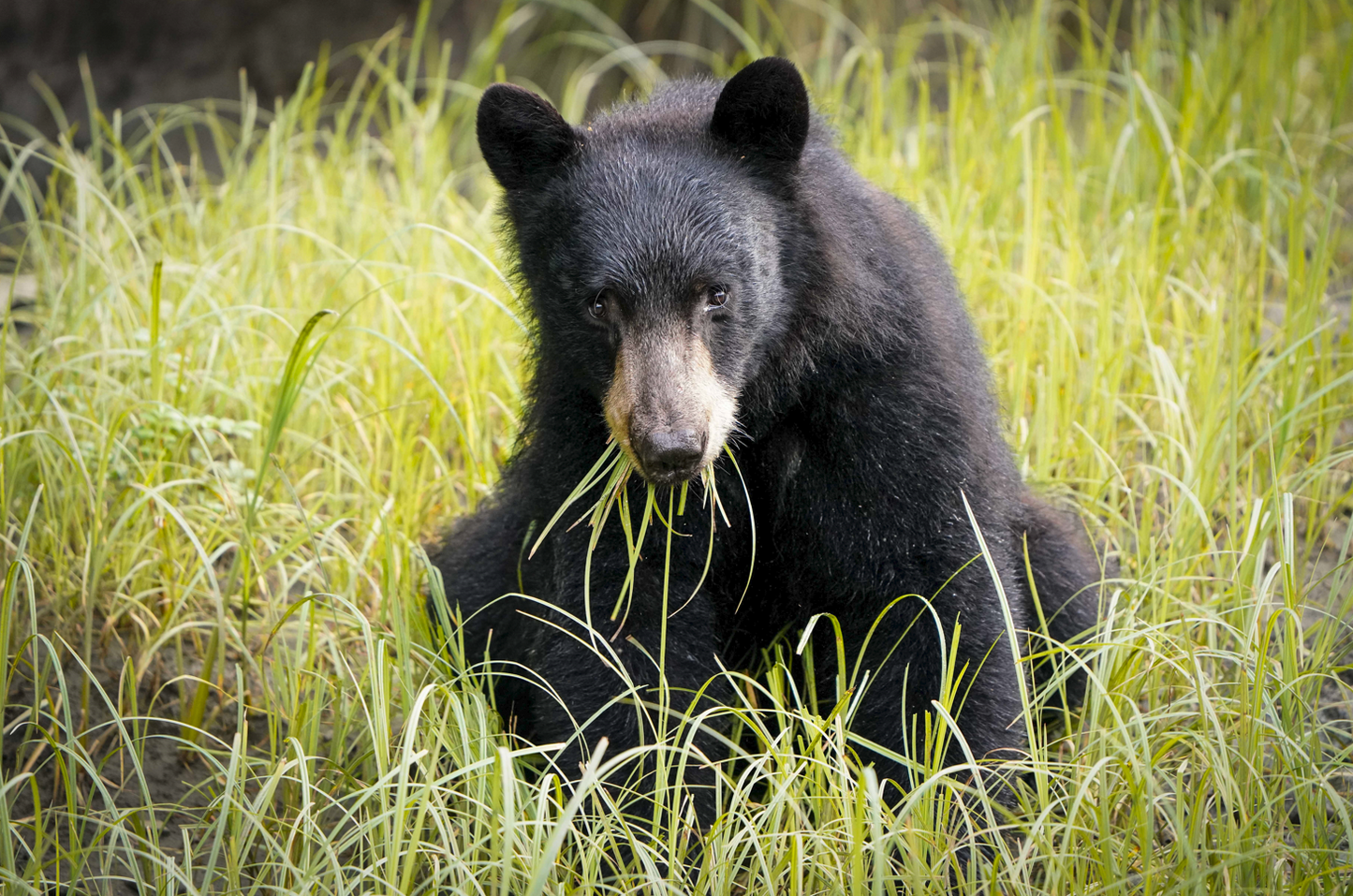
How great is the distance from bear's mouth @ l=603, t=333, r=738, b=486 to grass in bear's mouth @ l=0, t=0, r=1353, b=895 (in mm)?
404

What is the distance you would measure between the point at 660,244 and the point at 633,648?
990mm

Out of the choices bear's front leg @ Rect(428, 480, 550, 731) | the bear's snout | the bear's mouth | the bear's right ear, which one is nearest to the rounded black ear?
the bear's right ear

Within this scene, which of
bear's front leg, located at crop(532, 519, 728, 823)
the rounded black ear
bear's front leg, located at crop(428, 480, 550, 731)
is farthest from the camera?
bear's front leg, located at crop(428, 480, 550, 731)

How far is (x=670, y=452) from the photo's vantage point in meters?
2.38

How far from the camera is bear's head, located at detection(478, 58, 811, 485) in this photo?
252 cm

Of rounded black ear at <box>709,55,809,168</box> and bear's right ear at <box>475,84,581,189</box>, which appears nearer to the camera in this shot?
rounded black ear at <box>709,55,809,168</box>

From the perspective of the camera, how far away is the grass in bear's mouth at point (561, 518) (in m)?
2.56

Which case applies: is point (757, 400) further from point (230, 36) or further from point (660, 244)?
point (230, 36)

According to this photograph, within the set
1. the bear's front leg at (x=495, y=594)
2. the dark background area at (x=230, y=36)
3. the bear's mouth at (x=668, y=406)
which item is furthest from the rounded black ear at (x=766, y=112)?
the dark background area at (x=230, y=36)

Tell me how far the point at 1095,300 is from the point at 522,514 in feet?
8.15

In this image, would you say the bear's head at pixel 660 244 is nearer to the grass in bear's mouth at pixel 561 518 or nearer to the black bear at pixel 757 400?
the black bear at pixel 757 400

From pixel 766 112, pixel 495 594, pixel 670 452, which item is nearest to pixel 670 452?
pixel 670 452

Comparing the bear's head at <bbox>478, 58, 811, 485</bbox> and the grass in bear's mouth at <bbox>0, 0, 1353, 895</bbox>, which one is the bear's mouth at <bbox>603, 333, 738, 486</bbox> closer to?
the bear's head at <bbox>478, 58, 811, 485</bbox>

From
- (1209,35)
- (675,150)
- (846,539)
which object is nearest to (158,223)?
(675,150)
